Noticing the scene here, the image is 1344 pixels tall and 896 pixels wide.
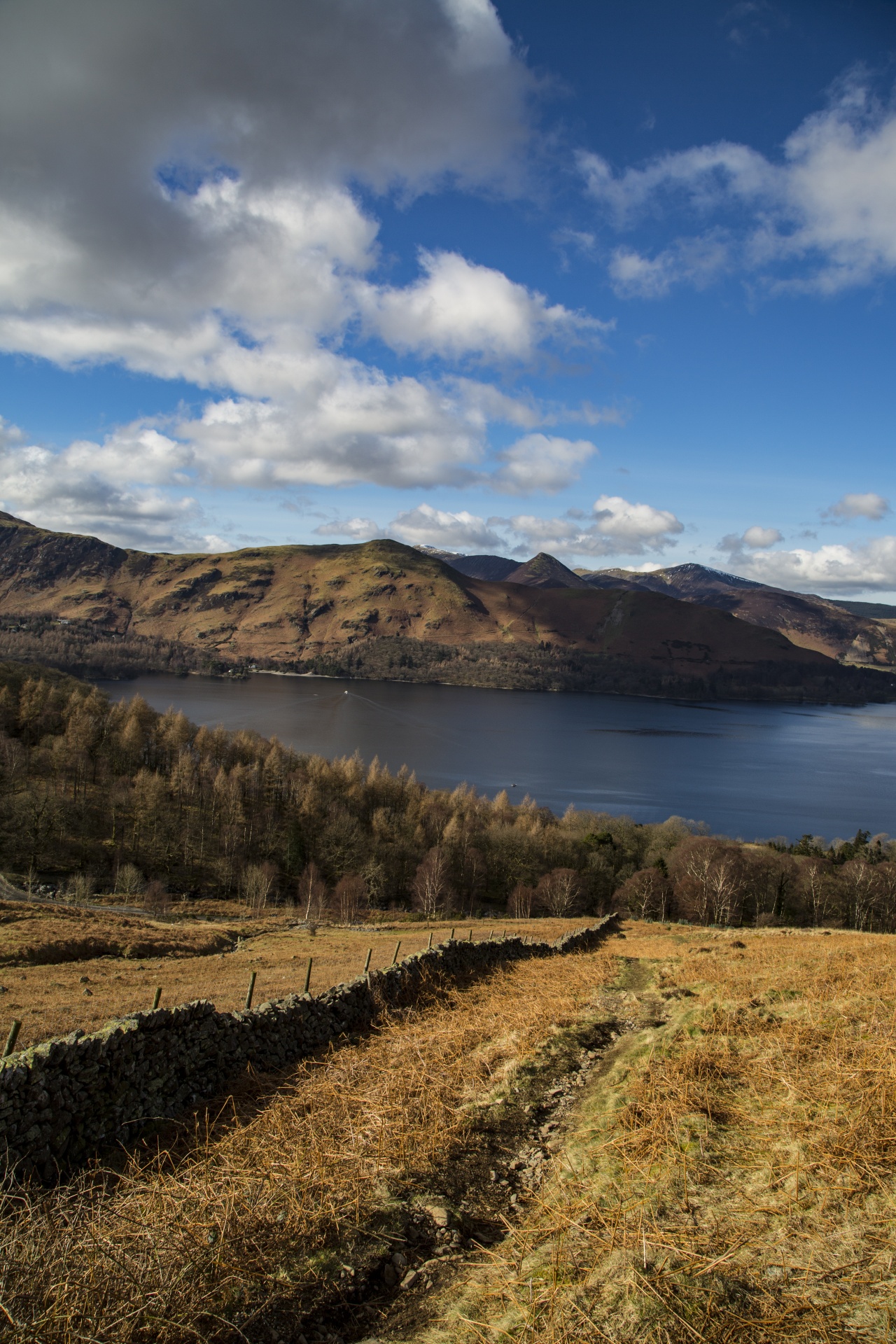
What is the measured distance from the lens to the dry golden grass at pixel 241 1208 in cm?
430

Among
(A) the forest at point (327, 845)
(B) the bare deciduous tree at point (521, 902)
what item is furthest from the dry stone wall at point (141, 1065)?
(B) the bare deciduous tree at point (521, 902)

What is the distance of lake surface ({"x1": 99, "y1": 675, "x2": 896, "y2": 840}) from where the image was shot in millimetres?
97500

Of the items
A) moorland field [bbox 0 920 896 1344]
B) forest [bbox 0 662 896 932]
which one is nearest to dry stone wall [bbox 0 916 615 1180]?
moorland field [bbox 0 920 896 1344]

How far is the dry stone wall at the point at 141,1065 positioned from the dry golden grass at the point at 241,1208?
0.56 meters

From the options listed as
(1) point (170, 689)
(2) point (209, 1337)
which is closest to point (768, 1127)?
(2) point (209, 1337)

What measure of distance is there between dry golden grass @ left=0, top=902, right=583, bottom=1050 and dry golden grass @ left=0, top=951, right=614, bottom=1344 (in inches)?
235

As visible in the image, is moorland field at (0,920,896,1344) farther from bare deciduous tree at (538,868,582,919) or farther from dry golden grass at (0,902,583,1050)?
bare deciduous tree at (538,868,582,919)

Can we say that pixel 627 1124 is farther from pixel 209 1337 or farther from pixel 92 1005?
pixel 92 1005

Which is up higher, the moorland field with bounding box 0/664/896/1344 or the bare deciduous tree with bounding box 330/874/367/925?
the moorland field with bounding box 0/664/896/1344

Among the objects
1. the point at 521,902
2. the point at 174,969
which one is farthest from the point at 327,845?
the point at 174,969

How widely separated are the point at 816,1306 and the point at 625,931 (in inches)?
1182

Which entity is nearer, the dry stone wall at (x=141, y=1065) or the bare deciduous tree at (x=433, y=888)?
the dry stone wall at (x=141, y=1065)

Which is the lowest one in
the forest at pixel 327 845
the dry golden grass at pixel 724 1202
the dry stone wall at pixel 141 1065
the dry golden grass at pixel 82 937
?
the forest at pixel 327 845

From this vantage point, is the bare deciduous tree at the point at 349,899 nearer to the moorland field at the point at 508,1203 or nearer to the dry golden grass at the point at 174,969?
the dry golden grass at the point at 174,969
